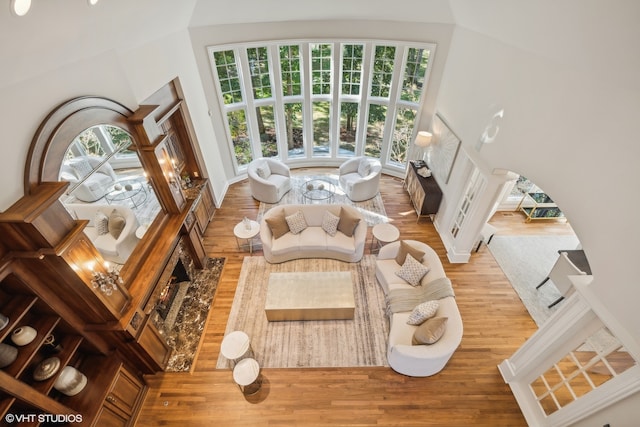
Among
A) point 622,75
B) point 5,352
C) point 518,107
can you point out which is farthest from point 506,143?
point 5,352

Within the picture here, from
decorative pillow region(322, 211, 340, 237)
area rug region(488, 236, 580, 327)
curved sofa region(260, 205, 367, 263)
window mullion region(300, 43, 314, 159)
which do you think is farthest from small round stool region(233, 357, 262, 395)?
window mullion region(300, 43, 314, 159)

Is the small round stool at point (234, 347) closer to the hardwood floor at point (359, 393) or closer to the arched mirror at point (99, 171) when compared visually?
the hardwood floor at point (359, 393)

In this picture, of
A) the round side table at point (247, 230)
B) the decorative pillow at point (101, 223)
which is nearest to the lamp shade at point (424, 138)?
the round side table at point (247, 230)

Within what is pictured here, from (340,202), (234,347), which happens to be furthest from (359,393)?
(340,202)

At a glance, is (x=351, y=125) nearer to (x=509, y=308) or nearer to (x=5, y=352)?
(x=509, y=308)

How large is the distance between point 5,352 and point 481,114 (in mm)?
6331

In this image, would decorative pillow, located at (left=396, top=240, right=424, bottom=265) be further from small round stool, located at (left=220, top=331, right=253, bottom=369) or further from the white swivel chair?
small round stool, located at (left=220, top=331, right=253, bottom=369)

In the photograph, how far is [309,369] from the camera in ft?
14.0

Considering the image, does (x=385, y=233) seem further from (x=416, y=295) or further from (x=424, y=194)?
(x=416, y=295)

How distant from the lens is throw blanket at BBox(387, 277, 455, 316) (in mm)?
4387

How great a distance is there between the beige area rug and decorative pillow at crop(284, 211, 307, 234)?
988 mm

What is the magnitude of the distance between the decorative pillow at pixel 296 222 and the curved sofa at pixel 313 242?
0.34 feet

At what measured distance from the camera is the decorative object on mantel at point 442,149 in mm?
5664

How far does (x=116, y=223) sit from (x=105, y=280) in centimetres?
100
